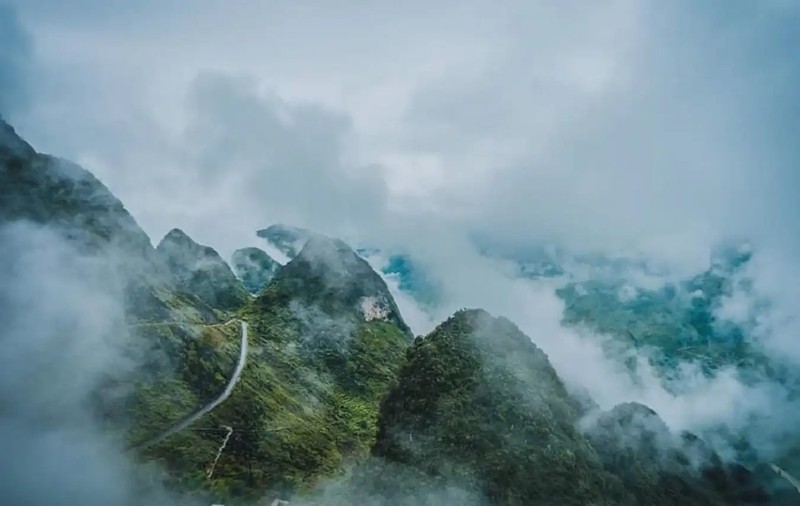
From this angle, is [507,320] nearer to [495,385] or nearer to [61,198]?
[495,385]

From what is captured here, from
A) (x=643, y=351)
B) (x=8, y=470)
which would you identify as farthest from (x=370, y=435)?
(x=643, y=351)

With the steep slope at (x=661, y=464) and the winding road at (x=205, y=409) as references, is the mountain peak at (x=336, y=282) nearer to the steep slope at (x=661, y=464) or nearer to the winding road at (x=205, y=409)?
the winding road at (x=205, y=409)

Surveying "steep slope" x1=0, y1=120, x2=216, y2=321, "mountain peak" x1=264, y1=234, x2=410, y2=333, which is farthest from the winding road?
"mountain peak" x1=264, y1=234, x2=410, y2=333

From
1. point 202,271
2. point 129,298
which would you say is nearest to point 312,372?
point 129,298

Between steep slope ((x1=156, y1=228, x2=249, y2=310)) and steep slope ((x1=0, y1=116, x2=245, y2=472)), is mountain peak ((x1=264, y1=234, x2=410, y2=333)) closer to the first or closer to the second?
steep slope ((x1=156, y1=228, x2=249, y2=310))

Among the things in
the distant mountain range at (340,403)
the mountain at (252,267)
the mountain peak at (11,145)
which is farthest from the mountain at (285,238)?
the mountain peak at (11,145)

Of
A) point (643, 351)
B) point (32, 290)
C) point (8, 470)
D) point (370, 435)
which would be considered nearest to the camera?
point (8, 470)
